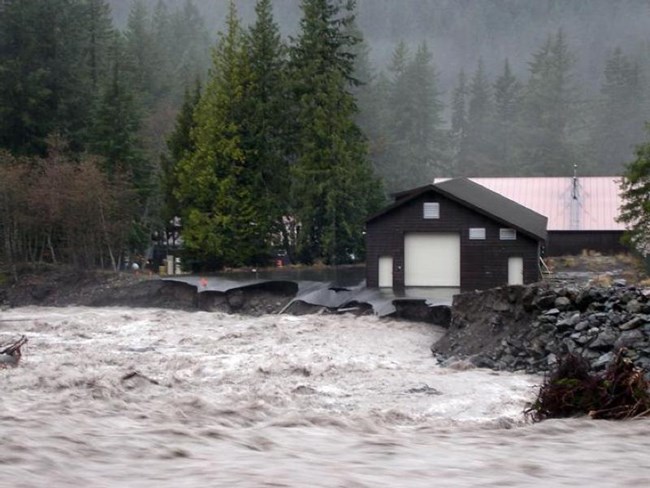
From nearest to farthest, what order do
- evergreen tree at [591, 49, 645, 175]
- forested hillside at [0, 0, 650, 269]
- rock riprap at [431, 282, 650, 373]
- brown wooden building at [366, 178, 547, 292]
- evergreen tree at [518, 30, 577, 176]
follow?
rock riprap at [431, 282, 650, 373]
brown wooden building at [366, 178, 547, 292]
forested hillside at [0, 0, 650, 269]
evergreen tree at [518, 30, 577, 176]
evergreen tree at [591, 49, 645, 175]

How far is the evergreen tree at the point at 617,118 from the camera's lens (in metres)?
111

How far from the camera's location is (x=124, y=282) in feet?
145

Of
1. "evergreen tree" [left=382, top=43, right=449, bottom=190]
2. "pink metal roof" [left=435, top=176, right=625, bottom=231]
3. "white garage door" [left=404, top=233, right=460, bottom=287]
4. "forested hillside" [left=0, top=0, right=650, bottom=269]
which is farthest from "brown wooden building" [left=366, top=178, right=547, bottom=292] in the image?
"evergreen tree" [left=382, top=43, right=449, bottom=190]

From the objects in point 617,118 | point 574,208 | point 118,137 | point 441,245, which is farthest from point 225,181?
point 617,118

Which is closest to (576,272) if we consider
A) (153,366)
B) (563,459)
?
(153,366)

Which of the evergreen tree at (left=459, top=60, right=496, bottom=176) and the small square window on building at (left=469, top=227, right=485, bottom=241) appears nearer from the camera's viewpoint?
the small square window on building at (left=469, top=227, right=485, bottom=241)

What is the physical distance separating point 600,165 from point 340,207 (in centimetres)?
6412

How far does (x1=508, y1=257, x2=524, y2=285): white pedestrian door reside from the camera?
1565 inches

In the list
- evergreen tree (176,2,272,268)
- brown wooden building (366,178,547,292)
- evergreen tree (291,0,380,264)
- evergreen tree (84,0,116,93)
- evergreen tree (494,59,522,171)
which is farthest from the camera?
evergreen tree (494,59,522,171)

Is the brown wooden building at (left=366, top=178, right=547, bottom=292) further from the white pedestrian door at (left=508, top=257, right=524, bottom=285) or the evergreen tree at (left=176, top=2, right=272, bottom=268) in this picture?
the evergreen tree at (left=176, top=2, right=272, bottom=268)

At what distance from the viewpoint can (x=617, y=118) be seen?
113938mm

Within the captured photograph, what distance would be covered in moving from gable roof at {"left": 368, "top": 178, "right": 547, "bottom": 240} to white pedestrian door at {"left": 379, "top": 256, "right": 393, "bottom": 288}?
6.06ft

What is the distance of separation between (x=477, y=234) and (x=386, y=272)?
161 inches

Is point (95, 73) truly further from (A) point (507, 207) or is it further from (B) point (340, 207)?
(A) point (507, 207)
